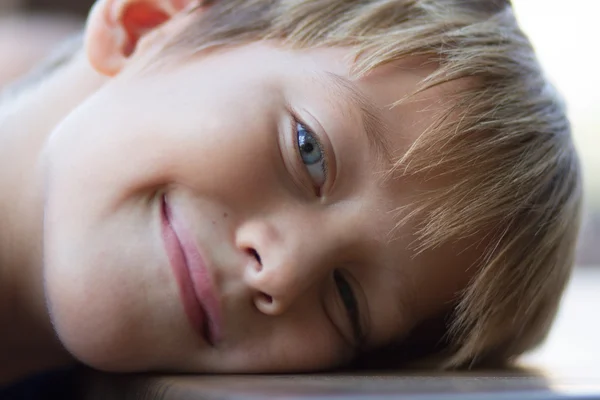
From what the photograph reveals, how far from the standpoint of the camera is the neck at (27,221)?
0.92 m

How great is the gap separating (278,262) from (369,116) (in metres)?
0.19

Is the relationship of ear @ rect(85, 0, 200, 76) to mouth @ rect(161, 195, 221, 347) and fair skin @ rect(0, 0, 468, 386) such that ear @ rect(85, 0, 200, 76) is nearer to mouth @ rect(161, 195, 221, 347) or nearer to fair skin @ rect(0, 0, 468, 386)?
fair skin @ rect(0, 0, 468, 386)

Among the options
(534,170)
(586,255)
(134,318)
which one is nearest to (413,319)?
(534,170)

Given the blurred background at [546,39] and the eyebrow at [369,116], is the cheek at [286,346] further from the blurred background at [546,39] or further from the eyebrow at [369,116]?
the blurred background at [546,39]

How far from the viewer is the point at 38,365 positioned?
1021 mm

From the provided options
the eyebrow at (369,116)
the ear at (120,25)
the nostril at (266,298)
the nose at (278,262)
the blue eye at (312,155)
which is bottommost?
the nostril at (266,298)

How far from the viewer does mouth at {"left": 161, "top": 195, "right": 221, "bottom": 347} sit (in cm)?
74

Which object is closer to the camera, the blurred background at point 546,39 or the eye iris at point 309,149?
the eye iris at point 309,149

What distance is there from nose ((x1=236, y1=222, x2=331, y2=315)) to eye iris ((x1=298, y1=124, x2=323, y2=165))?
82 mm

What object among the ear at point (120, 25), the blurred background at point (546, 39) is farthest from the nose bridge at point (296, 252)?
the blurred background at point (546, 39)

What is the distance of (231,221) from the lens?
2.45 feet

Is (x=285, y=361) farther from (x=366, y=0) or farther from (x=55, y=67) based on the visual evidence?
(x=55, y=67)

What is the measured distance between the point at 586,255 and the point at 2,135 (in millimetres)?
2045

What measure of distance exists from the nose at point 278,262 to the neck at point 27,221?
1.05 ft
